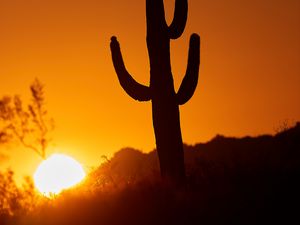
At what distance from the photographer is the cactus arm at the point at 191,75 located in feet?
58.2

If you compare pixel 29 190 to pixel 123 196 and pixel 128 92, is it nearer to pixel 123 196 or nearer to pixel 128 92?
pixel 128 92

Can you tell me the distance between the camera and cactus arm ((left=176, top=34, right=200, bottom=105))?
1773cm

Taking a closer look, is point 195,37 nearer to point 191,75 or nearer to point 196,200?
point 191,75

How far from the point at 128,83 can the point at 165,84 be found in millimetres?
842

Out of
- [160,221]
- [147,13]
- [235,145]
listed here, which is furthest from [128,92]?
[235,145]

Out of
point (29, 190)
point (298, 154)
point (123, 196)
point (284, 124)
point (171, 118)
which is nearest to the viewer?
point (123, 196)

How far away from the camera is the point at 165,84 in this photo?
708 inches

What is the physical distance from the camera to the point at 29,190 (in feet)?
92.7

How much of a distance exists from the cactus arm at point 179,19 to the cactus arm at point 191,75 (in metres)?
0.45

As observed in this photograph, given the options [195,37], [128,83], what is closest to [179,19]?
[195,37]

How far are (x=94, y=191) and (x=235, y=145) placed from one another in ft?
80.8

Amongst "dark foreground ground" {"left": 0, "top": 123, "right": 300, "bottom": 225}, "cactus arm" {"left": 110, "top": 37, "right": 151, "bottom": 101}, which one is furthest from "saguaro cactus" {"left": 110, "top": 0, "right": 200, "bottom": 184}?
"dark foreground ground" {"left": 0, "top": 123, "right": 300, "bottom": 225}

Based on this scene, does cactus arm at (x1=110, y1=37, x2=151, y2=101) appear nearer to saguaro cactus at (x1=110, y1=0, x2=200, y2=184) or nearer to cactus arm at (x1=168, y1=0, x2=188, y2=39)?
saguaro cactus at (x1=110, y1=0, x2=200, y2=184)

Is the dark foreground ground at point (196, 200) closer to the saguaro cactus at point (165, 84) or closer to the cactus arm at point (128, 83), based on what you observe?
the saguaro cactus at point (165, 84)
